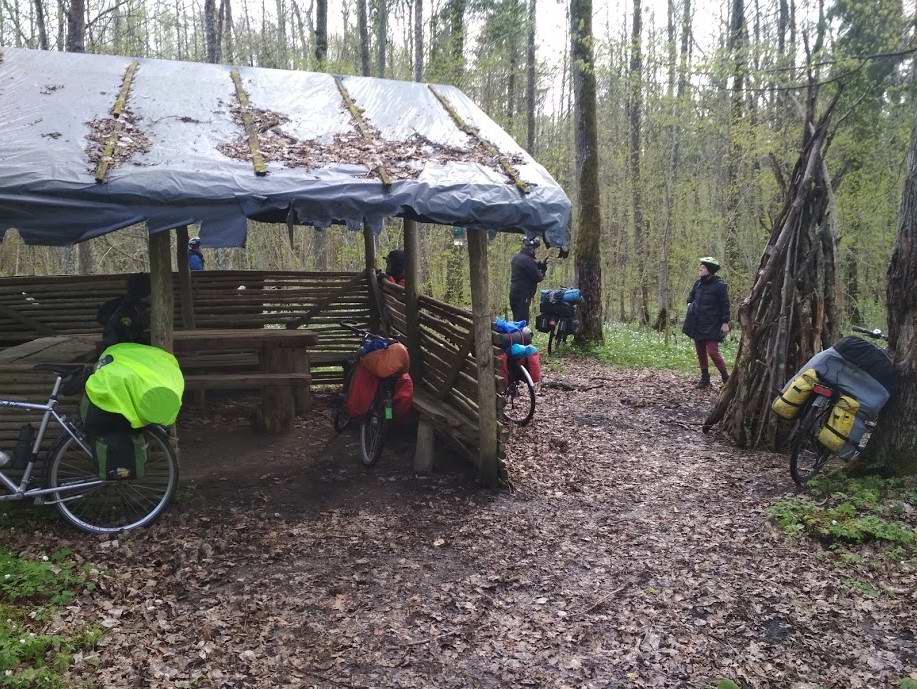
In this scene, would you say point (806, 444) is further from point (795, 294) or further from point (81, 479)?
point (81, 479)

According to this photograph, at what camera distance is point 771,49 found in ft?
34.2

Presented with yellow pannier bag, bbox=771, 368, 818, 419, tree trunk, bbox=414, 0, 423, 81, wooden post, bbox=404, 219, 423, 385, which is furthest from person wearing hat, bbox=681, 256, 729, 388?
tree trunk, bbox=414, 0, 423, 81

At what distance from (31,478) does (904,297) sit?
674cm

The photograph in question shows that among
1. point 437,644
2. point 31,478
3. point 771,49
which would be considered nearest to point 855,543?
point 437,644

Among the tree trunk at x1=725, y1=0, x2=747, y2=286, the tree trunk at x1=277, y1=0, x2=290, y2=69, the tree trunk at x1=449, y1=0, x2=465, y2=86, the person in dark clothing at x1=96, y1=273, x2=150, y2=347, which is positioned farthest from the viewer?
the tree trunk at x1=277, y1=0, x2=290, y2=69

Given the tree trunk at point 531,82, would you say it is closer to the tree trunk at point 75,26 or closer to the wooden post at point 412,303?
the tree trunk at point 75,26

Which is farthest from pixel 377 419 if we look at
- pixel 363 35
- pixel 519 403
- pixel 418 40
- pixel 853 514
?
pixel 418 40

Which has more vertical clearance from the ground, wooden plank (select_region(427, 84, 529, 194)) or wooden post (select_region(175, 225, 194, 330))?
wooden plank (select_region(427, 84, 529, 194))

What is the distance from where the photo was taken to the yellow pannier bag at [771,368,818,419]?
19.4ft

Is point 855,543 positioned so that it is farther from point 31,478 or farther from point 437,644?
point 31,478

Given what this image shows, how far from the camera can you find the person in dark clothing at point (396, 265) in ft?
28.8

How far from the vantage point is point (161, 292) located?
547 centimetres

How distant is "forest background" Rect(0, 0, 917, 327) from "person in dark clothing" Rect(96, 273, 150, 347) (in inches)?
295

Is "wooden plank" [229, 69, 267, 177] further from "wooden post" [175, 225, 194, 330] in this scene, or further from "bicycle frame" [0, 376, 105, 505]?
"wooden post" [175, 225, 194, 330]
